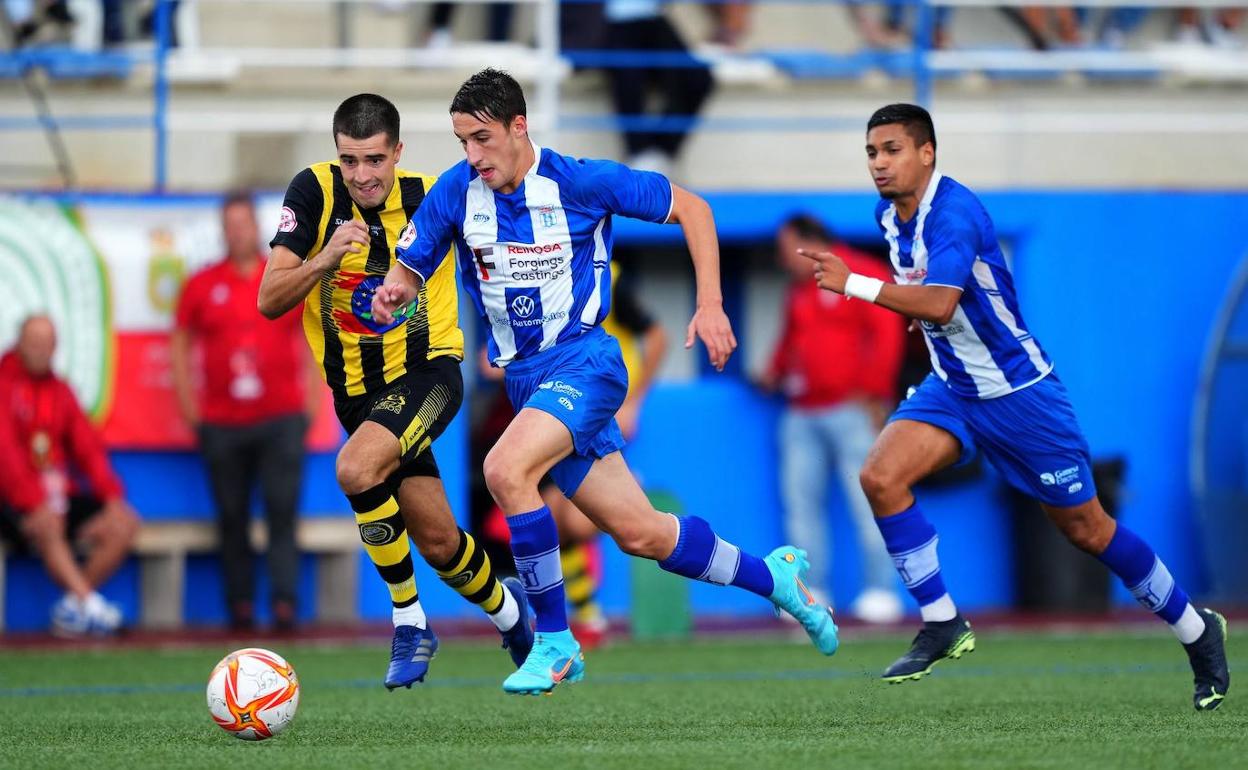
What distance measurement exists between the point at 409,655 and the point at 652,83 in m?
7.79

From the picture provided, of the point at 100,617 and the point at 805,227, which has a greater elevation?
the point at 805,227

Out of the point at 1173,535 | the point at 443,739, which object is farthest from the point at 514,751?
the point at 1173,535

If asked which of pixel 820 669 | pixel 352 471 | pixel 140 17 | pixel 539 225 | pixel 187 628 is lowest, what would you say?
pixel 187 628

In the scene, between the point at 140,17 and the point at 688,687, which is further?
the point at 140,17

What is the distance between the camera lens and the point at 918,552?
24.1 ft

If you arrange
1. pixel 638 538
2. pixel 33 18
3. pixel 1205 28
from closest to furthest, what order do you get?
pixel 638 538 < pixel 33 18 < pixel 1205 28

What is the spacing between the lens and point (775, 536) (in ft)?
44.2

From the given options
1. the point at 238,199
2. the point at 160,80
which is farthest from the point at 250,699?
the point at 160,80

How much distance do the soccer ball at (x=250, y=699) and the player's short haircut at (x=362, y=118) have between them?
203 cm

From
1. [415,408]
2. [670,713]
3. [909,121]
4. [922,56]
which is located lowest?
[670,713]

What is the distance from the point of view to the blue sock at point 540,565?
6672mm

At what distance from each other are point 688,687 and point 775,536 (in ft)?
16.6

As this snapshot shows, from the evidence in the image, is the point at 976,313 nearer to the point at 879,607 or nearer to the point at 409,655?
the point at 409,655

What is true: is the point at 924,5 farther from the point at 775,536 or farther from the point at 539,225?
the point at 539,225
